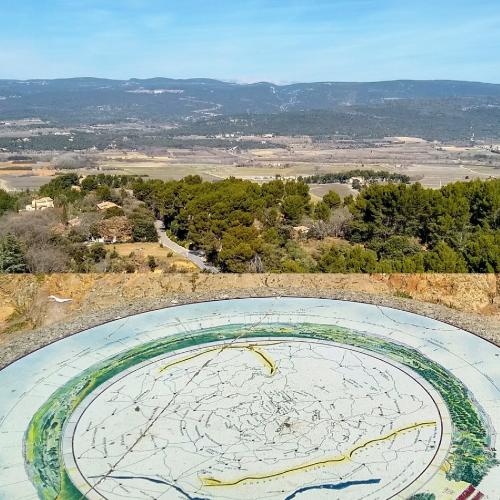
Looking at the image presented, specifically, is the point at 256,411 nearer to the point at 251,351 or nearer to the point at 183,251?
the point at 251,351

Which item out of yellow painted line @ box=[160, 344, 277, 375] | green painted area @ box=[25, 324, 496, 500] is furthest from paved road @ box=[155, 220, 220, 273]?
yellow painted line @ box=[160, 344, 277, 375]

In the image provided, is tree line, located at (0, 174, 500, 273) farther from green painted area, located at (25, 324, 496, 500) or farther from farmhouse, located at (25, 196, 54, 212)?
green painted area, located at (25, 324, 496, 500)

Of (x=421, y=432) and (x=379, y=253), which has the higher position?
(x=421, y=432)

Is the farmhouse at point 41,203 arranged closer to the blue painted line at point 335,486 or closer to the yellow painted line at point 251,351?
the yellow painted line at point 251,351

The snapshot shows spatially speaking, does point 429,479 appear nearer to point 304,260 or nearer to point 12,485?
point 12,485

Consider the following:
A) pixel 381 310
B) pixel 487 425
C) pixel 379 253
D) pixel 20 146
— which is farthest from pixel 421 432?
pixel 20 146

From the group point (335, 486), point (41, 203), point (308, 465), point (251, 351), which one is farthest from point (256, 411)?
point (41, 203)
